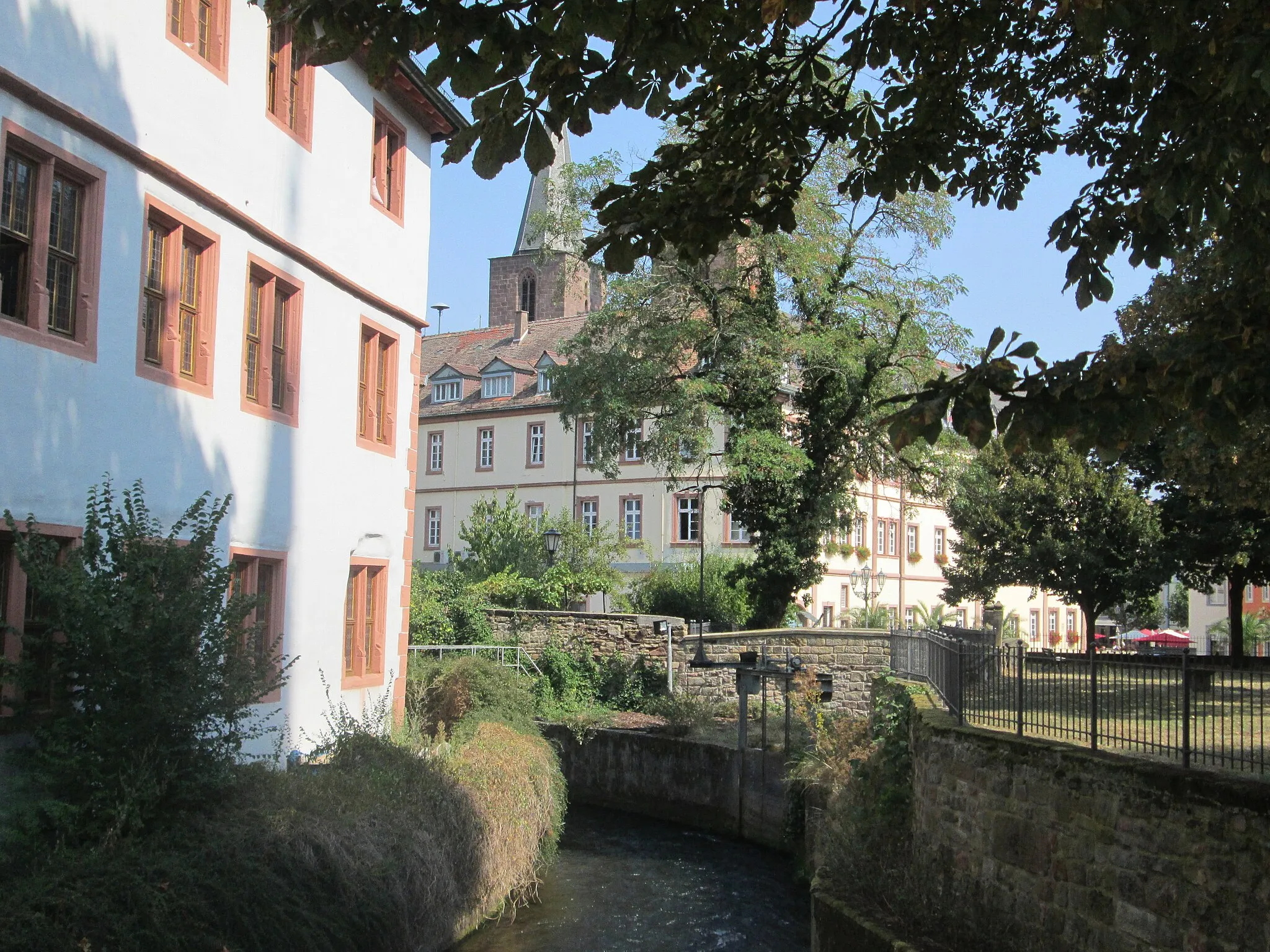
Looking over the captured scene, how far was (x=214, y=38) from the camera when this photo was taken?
11.7 m

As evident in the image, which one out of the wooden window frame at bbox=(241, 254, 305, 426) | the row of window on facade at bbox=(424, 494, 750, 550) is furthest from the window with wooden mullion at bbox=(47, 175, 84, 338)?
the row of window on facade at bbox=(424, 494, 750, 550)

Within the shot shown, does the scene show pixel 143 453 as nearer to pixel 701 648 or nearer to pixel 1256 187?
pixel 1256 187

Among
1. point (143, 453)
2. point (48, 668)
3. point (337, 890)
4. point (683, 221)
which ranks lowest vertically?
point (337, 890)

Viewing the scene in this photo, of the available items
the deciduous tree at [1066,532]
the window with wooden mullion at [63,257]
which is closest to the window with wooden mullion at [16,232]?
the window with wooden mullion at [63,257]

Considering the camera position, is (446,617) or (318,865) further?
(446,617)

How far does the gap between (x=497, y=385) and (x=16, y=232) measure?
43.8 m

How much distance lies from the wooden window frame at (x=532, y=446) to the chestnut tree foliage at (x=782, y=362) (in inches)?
841

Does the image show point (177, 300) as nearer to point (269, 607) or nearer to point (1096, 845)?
point (269, 607)

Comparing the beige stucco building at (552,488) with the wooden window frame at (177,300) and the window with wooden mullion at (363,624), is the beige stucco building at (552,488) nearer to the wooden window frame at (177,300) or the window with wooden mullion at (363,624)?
the window with wooden mullion at (363,624)

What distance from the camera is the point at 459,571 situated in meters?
33.8

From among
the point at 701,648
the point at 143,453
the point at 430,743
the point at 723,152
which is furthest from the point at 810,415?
the point at 723,152

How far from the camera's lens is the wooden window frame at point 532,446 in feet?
165

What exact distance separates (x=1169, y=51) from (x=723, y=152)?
90.1 inches

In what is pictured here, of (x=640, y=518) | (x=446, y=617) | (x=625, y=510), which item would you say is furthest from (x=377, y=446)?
(x=625, y=510)
